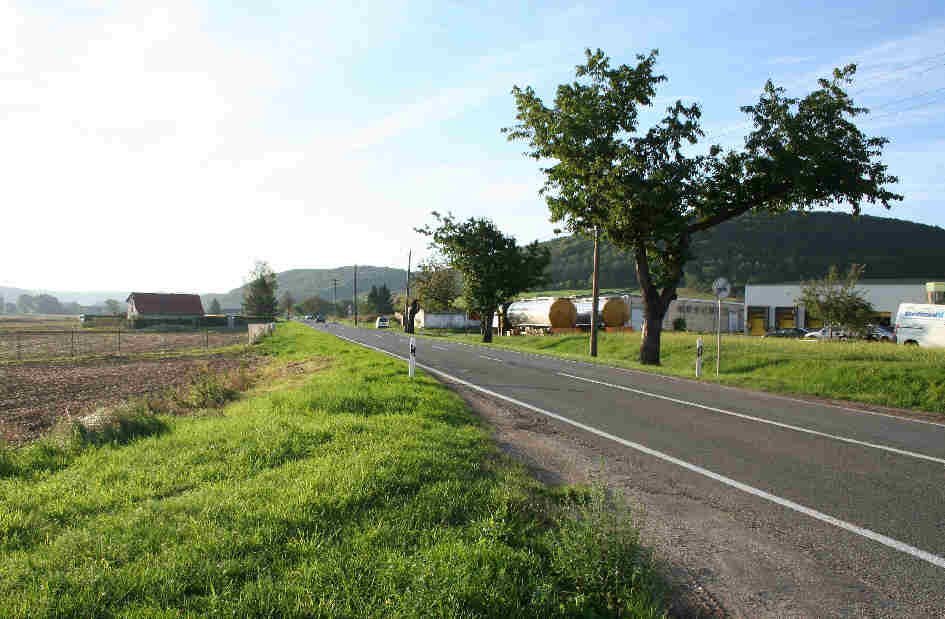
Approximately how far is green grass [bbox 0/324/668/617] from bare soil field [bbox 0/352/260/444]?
5.17 metres

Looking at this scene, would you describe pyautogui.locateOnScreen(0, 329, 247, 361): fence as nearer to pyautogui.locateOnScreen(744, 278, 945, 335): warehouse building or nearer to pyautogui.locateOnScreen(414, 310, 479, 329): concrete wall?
pyautogui.locateOnScreen(414, 310, 479, 329): concrete wall

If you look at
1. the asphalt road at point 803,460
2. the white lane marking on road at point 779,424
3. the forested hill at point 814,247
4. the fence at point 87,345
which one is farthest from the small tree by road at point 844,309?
the forested hill at point 814,247

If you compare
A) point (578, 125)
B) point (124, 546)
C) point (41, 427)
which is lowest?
point (41, 427)

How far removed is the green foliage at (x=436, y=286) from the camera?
182 ft

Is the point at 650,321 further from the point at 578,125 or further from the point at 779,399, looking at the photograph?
the point at 779,399

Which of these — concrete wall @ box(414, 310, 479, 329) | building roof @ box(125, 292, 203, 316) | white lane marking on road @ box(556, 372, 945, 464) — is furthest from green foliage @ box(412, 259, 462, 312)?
building roof @ box(125, 292, 203, 316)

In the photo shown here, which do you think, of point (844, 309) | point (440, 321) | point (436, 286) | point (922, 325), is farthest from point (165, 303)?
point (922, 325)

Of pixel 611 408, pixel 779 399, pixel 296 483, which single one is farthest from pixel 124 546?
pixel 779 399

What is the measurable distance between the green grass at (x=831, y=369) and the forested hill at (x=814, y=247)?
6269cm

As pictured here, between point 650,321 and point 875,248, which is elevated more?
point 875,248

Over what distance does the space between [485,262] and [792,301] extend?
124ft

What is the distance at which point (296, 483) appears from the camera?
15.3 ft

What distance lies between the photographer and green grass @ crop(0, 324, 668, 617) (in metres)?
2.96

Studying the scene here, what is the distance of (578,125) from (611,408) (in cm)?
1200
